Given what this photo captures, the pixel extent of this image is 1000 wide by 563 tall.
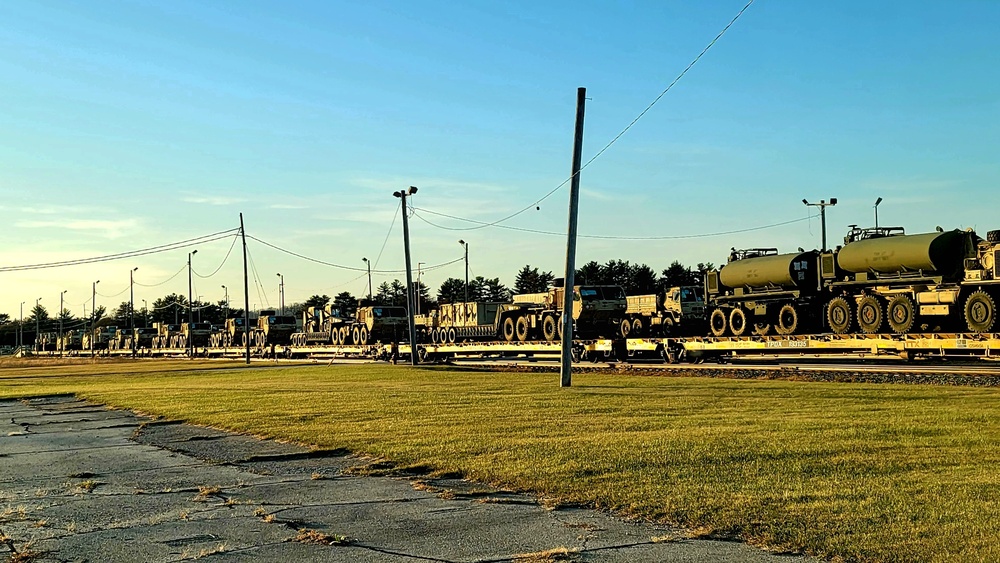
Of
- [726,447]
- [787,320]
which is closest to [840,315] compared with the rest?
[787,320]

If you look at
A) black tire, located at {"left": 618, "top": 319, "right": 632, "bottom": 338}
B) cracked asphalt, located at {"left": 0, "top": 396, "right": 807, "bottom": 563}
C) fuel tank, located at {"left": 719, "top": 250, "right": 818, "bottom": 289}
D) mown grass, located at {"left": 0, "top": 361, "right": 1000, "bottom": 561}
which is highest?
fuel tank, located at {"left": 719, "top": 250, "right": 818, "bottom": 289}

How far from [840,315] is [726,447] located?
68.1 feet

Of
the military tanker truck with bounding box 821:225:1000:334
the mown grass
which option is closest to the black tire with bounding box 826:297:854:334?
the military tanker truck with bounding box 821:225:1000:334

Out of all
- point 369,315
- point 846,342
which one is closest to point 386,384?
point 846,342

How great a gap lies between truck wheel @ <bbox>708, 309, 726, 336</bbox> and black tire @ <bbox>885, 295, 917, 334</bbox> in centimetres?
735

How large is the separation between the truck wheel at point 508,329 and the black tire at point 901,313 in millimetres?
18844

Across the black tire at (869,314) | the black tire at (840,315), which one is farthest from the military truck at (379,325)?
the black tire at (869,314)

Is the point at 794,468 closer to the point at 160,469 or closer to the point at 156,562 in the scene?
the point at 156,562

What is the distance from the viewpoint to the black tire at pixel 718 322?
3497 centimetres

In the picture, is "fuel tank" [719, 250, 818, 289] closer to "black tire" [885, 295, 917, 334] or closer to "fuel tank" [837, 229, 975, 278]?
"fuel tank" [837, 229, 975, 278]

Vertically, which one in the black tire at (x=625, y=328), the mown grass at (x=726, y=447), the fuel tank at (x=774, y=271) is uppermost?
the fuel tank at (x=774, y=271)

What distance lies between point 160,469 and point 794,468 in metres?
6.74

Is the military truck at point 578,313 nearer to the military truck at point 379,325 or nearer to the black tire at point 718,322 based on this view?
the black tire at point 718,322

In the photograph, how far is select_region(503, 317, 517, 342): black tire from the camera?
44.0 meters
